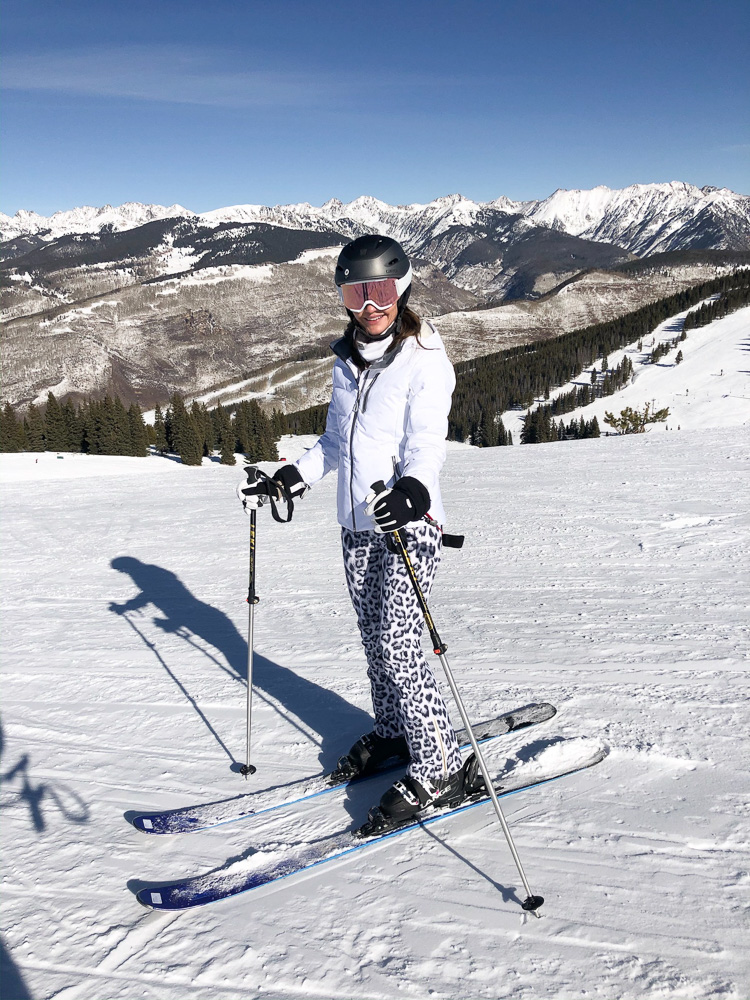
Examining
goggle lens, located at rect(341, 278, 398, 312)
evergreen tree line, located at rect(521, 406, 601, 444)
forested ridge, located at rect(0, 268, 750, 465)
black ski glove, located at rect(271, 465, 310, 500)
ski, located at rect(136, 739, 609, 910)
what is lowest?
ski, located at rect(136, 739, 609, 910)

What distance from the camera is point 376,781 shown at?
3.55m

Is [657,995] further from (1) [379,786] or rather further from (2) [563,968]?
(1) [379,786]

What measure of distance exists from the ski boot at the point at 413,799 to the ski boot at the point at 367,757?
0.39 metres

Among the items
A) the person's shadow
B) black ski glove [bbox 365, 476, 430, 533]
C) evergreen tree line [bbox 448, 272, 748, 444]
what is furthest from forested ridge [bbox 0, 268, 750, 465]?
black ski glove [bbox 365, 476, 430, 533]

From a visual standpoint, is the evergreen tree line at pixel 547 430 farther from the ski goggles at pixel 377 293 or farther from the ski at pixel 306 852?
the ski goggles at pixel 377 293

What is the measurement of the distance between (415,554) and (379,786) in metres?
1.43

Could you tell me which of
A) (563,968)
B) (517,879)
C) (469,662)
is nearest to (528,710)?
(469,662)

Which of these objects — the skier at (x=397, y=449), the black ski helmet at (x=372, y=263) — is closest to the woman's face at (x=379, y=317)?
the skier at (x=397, y=449)

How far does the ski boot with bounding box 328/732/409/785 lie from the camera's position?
353 centimetres

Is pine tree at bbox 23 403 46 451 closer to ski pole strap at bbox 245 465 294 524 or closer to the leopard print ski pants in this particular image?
ski pole strap at bbox 245 465 294 524

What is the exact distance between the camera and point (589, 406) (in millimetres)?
97812

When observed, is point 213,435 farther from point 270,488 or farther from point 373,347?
point 373,347

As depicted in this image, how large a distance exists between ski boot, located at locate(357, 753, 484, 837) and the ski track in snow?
104 mm

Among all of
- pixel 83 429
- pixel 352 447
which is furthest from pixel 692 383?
pixel 352 447
